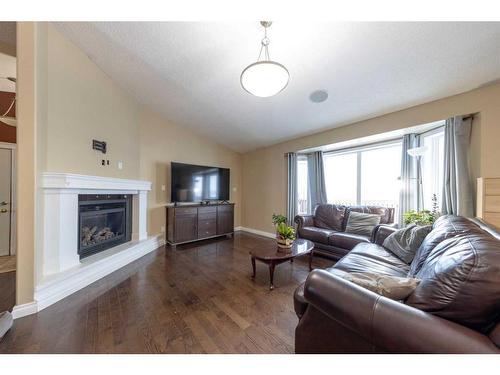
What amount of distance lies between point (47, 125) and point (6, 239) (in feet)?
7.61

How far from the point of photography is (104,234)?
294cm

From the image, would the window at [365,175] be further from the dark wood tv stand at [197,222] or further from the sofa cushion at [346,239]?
the dark wood tv stand at [197,222]

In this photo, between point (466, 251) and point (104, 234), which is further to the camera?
point (104, 234)

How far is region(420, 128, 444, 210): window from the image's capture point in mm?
2867

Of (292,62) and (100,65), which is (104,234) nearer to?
(100,65)

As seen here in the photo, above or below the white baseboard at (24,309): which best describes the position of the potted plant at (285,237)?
above

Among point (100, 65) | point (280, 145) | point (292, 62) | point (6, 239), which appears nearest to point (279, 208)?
point (280, 145)

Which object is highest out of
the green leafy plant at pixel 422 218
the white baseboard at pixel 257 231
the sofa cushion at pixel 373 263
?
the green leafy plant at pixel 422 218

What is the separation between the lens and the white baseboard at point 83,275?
1.82 m

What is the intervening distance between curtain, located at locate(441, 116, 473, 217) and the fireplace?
4.63 metres

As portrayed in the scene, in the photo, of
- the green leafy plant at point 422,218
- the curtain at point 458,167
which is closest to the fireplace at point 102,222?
the green leafy plant at point 422,218

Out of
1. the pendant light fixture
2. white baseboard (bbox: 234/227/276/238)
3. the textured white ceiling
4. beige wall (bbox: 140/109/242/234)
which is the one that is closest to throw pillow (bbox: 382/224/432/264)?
the textured white ceiling

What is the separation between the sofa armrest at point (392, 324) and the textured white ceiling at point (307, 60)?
2132 mm

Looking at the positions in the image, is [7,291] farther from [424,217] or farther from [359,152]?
[359,152]
